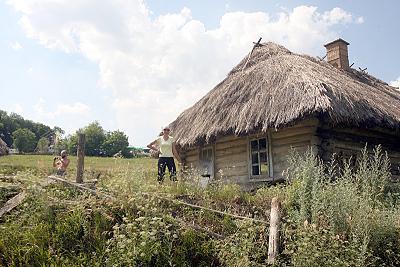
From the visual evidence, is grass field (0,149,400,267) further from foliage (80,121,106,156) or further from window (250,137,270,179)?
foliage (80,121,106,156)

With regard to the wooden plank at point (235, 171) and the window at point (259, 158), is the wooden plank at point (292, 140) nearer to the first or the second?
the window at point (259, 158)

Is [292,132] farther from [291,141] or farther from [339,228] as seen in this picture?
[339,228]

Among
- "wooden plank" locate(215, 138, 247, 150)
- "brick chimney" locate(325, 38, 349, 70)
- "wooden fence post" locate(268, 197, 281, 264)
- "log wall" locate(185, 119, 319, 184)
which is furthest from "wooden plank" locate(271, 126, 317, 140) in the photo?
"brick chimney" locate(325, 38, 349, 70)

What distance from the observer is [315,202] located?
519 centimetres

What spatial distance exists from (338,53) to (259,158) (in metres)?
5.96

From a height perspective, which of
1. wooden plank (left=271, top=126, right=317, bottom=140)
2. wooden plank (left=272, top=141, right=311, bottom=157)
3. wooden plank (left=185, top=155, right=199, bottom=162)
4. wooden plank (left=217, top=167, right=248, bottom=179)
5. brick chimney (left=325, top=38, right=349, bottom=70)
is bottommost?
wooden plank (left=217, top=167, right=248, bottom=179)

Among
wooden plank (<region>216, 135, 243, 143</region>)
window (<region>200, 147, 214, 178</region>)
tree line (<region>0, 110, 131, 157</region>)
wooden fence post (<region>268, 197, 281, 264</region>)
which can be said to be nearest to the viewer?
wooden fence post (<region>268, 197, 281, 264</region>)

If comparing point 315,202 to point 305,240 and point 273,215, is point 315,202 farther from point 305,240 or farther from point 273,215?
point 305,240

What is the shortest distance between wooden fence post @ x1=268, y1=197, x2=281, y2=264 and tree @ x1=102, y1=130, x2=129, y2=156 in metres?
48.1

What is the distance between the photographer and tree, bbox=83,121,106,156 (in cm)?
5355

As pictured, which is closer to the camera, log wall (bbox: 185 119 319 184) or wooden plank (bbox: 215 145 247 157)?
log wall (bbox: 185 119 319 184)

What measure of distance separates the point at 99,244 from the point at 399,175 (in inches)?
368

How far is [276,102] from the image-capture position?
363 inches

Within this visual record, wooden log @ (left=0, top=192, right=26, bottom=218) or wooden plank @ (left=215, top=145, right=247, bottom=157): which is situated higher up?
wooden plank @ (left=215, top=145, right=247, bottom=157)
